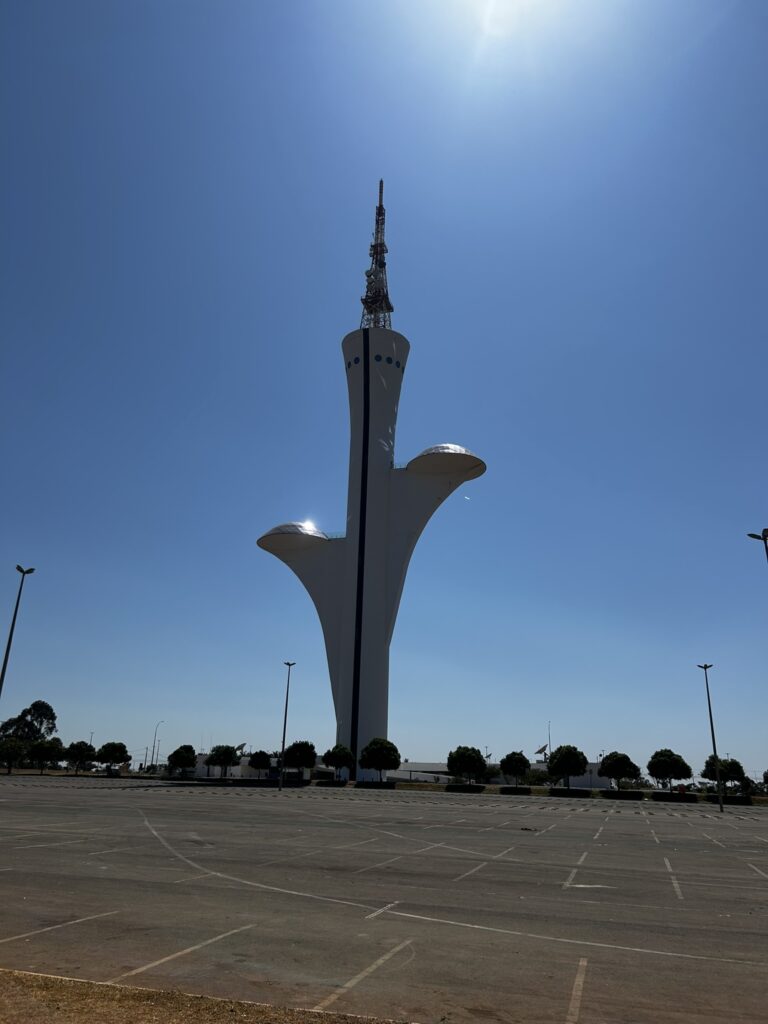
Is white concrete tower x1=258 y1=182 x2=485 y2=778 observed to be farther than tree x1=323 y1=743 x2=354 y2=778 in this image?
Yes

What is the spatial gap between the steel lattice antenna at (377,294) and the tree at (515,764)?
184ft

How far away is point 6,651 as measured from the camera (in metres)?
26.1

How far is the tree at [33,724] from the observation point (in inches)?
6093

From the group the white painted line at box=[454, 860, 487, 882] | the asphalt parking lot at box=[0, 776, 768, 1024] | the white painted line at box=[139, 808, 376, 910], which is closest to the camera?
the asphalt parking lot at box=[0, 776, 768, 1024]

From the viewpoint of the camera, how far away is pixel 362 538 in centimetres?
8750

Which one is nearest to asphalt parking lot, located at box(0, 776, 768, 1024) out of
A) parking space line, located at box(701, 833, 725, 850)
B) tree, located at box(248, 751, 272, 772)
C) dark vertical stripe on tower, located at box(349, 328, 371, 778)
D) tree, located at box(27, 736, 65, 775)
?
parking space line, located at box(701, 833, 725, 850)

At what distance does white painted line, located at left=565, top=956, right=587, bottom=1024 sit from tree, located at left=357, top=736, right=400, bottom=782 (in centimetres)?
6709

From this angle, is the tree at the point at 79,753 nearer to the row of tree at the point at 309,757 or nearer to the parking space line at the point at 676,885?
the row of tree at the point at 309,757

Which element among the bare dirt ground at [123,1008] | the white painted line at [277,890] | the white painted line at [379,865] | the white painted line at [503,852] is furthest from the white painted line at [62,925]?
the white painted line at [503,852]

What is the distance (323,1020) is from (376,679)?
79.6m

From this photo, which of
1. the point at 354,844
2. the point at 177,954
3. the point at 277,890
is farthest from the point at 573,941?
the point at 354,844

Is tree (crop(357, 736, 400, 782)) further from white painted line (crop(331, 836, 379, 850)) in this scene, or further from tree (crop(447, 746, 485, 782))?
white painted line (crop(331, 836, 379, 850))

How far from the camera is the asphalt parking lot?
6.57 metres

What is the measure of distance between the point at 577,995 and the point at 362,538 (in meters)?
81.0
